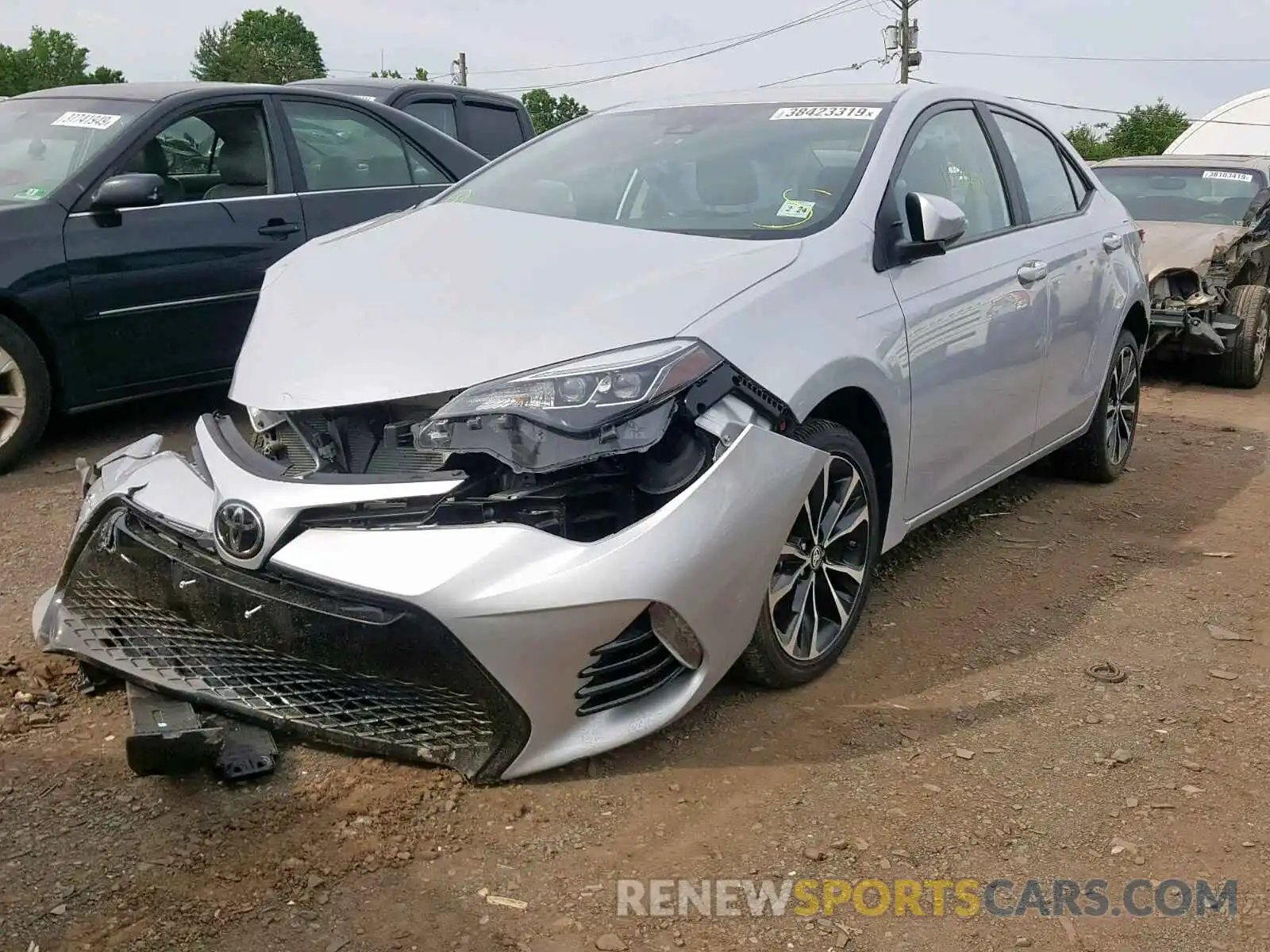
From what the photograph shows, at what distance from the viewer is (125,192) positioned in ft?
16.7

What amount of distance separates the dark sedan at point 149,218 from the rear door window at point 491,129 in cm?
347

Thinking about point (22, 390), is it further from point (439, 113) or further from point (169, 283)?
point (439, 113)

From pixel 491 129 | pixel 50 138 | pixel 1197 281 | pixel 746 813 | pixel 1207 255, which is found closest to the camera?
pixel 746 813

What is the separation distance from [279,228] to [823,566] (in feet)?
11.9

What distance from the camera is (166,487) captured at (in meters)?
2.98

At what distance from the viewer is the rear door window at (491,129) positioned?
32.2 feet

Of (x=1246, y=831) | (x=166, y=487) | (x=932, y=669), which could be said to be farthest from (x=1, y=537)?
(x=1246, y=831)

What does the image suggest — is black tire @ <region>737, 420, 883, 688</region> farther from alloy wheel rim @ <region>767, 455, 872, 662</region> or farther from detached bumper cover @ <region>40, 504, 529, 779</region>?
detached bumper cover @ <region>40, 504, 529, 779</region>

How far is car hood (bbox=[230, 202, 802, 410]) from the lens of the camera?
9.23 feet

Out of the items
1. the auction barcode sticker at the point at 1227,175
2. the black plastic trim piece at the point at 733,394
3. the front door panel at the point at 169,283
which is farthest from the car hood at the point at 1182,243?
the black plastic trim piece at the point at 733,394

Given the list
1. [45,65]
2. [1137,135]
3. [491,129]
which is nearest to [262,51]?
[45,65]

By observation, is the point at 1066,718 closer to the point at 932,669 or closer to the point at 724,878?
the point at 932,669

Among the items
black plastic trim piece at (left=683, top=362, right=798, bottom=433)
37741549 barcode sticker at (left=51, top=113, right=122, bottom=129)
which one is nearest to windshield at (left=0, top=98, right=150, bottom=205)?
37741549 barcode sticker at (left=51, top=113, right=122, bottom=129)

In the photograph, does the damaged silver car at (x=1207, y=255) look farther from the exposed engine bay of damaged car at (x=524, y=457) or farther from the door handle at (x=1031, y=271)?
the exposed engine bay of damaged car at (x=524, y=457)
